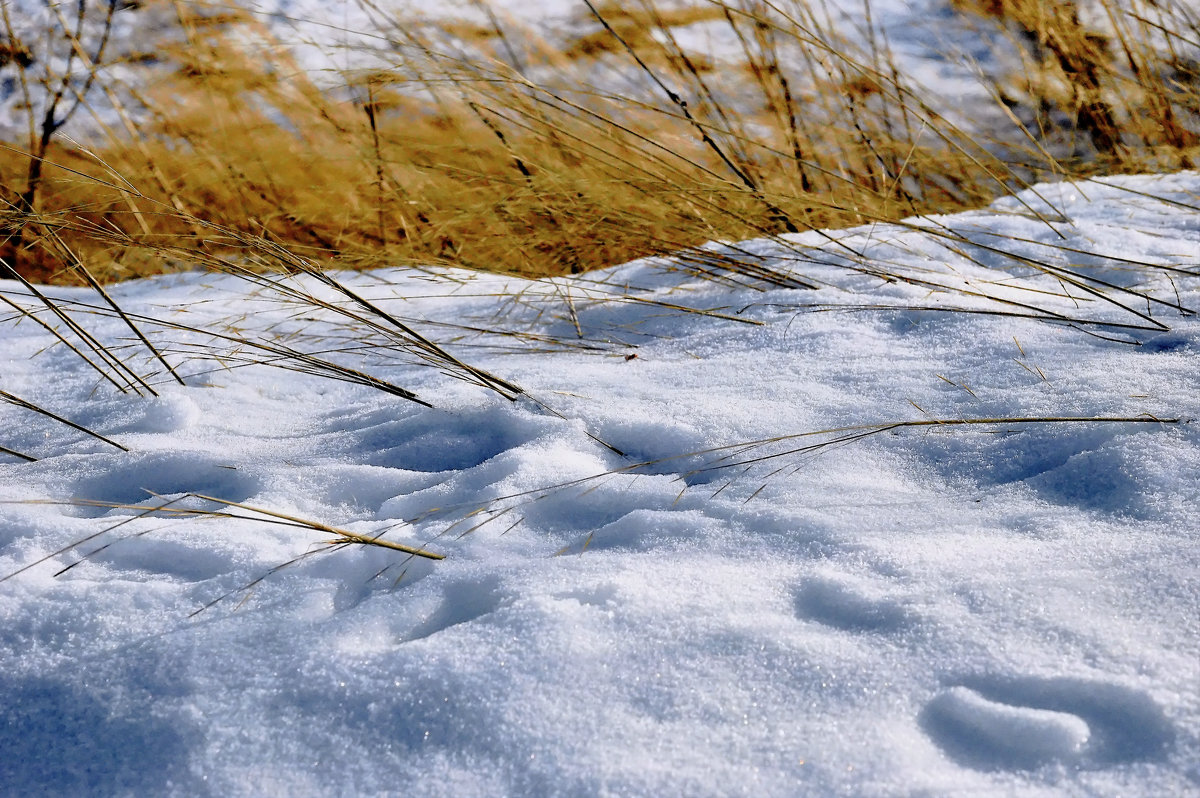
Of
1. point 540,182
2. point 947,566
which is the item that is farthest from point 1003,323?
point 540,182

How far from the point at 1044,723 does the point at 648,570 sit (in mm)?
296

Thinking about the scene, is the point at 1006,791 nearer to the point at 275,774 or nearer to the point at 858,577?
the point at 858,577

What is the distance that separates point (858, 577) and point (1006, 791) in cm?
20

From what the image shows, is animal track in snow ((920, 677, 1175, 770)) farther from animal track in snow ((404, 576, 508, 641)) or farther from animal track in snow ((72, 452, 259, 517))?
animal track in snow ((72, 452, 259, 517))

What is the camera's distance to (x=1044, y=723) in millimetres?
528

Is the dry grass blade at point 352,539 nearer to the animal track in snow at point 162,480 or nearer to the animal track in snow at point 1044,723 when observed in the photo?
the animal track in snow at point 162,480

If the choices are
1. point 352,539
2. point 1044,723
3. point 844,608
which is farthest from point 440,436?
point 1044,723

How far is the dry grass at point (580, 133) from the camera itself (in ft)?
5.35

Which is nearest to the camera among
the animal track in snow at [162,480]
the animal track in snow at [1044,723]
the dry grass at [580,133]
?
the animal track in snow at [1044,723]

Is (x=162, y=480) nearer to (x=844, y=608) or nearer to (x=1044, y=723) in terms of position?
(x=844, y=608)

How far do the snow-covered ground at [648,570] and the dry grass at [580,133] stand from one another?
503 mm

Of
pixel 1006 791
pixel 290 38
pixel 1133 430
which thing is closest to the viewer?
pixel 1006 791

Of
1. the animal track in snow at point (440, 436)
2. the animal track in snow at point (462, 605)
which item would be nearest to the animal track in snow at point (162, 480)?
the animal track in snow at point (440, 436)

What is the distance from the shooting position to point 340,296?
160 centimetres
